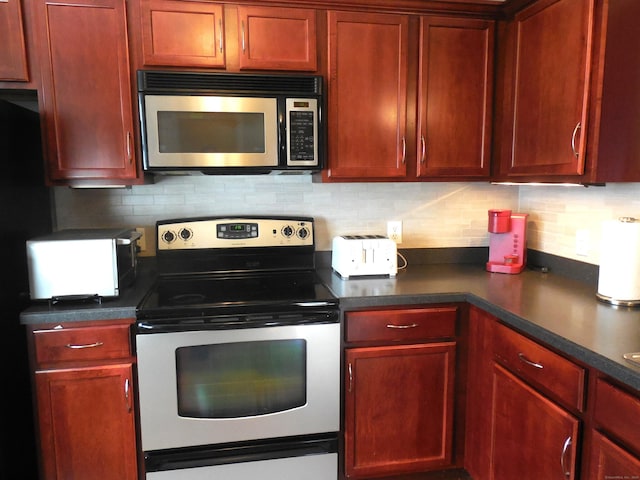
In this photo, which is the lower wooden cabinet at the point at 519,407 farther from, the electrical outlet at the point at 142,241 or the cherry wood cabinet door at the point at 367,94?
the electrical outlet at the point at 142,241

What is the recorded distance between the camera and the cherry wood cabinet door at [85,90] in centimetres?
180

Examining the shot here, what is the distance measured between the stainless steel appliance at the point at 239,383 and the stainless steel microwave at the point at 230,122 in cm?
57

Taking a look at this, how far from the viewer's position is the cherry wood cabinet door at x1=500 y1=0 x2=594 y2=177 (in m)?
1.62

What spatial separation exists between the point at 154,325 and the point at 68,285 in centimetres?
37

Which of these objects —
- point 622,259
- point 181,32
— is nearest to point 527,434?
point 622,259

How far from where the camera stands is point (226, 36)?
1.90 m

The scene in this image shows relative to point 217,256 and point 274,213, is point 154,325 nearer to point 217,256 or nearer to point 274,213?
point 217,256

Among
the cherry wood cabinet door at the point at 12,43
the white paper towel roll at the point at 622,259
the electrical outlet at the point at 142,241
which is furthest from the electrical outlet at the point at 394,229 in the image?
the cherry wood cabinet door at the point at 12,43

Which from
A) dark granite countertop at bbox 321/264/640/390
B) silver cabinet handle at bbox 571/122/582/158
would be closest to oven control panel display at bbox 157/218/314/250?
dark granite countertop at bbox 321/264/640/390

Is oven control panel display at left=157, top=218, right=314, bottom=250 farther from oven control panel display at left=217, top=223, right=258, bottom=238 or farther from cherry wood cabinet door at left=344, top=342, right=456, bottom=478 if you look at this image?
cherry wood cabinet door at left=344, top=342, right=456, bottom=478

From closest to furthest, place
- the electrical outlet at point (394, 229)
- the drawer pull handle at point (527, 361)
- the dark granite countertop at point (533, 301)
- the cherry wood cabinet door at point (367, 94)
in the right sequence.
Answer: the dark granite countertop at point (533, 301)
the drawer pull handle at point (527, 361)
the cherry wood cabinet door at point (367, 94)
the electrical outlet at point (394, 229)

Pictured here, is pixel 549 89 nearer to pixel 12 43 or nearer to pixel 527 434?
pixel 527 434

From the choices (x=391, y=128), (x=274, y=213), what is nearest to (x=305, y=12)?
(x=391, y=128)

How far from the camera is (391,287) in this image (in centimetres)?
196
